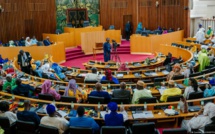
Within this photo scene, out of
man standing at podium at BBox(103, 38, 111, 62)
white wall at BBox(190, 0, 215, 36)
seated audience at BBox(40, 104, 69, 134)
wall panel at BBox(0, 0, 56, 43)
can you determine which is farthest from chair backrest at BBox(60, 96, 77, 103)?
white wall at BBox(190, 0, 215, 36)

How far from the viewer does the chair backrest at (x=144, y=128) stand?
5863 mm

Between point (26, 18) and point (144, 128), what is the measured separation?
16.3 metres

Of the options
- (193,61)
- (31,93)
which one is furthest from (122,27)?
(31,93)

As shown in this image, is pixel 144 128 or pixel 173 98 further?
pixel 173 98

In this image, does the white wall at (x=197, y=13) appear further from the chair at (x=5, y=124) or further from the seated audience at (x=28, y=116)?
the chair at (x=5, y=124)

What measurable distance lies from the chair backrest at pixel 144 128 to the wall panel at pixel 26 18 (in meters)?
14.9

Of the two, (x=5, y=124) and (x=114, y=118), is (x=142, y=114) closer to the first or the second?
(x=114, y=118)

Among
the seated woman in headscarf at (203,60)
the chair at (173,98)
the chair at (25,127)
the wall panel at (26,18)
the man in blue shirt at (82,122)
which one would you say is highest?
the wall panel at (26,18)

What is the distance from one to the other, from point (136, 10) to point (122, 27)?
170 cm

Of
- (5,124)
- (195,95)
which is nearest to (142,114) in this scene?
(195,95)


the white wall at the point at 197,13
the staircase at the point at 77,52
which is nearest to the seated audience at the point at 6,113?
the staircase at the point at 77,52

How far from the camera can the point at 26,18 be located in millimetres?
20234

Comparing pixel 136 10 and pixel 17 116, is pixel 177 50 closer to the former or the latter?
pixel 136 10

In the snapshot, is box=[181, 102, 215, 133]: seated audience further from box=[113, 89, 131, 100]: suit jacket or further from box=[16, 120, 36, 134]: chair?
box=[16, 120, 36, 134]: chair
